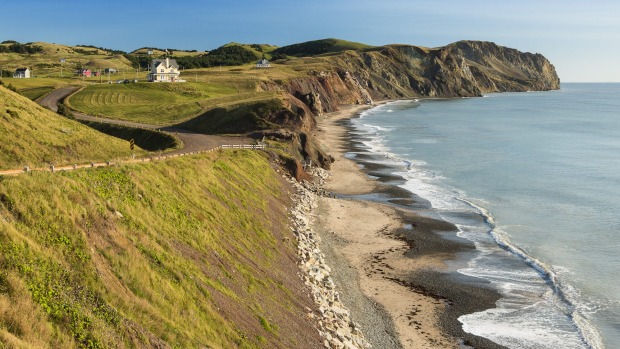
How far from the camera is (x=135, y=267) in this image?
20.1m

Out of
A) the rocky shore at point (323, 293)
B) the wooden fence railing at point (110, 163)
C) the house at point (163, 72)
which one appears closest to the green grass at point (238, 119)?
the wooden fence railing at point (110, 163)

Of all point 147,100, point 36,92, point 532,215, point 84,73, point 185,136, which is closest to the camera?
point 532,215

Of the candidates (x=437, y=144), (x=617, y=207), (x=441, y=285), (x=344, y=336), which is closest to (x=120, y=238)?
(x=344, y=336)

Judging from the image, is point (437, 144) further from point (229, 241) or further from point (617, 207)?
point (229, 241)

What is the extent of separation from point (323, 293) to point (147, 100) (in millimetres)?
83976

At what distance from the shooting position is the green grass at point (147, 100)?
86.9 metres

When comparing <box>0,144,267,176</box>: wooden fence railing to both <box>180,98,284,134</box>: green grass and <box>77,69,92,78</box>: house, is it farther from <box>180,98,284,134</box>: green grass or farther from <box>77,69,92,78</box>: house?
<box>77,69,92,78</box>: house

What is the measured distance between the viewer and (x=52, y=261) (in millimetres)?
16875

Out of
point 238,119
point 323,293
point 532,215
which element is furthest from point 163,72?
point 323,293

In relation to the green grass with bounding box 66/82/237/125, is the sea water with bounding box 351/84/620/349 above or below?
below

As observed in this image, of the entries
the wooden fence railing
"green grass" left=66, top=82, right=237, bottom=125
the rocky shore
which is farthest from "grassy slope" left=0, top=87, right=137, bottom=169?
"green grass" left=66, top=82, right=237, bottom=125

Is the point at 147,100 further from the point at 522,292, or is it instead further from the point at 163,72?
the point at 522,292

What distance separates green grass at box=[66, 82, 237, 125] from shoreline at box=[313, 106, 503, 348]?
1573 inches

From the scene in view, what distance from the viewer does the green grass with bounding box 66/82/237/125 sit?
285 ft
